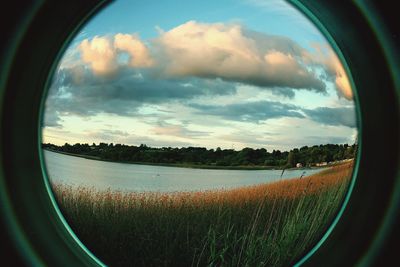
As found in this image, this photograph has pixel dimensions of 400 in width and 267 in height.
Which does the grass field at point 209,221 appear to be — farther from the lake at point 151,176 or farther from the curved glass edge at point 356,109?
the curved glass edge at point 356,109

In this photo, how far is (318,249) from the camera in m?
1.73

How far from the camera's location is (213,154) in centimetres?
242

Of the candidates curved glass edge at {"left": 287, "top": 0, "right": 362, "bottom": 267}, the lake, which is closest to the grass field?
the lake

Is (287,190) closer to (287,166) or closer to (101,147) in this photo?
(287,166)

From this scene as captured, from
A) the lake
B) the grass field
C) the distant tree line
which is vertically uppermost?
→ the distant tree line

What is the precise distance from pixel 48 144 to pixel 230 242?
1.57 metres

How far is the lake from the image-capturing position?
Answer: 261 centimetres
